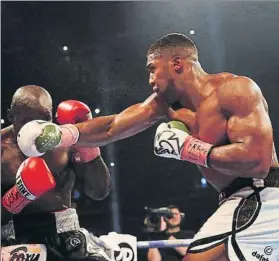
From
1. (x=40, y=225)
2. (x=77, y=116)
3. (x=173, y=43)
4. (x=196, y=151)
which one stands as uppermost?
(x=173, y=43)

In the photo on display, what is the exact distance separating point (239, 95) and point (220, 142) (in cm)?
16

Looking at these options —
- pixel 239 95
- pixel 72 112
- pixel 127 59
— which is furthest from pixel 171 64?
pixel 72 112

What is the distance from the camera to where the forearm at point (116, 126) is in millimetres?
1880

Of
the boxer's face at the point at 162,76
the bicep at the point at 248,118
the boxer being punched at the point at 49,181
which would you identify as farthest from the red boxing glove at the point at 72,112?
the bicep at the point at 248,118

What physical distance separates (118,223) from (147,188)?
0.50 feet

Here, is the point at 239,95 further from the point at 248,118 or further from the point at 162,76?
the point at 162,76

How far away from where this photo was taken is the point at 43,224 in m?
1.89

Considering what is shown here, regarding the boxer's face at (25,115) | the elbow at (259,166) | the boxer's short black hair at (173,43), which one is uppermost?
the boxer's short black hair at (173,43)

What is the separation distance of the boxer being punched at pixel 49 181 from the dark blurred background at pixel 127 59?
35mm

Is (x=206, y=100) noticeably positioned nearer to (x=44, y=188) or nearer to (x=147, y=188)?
(x=147, y=188)

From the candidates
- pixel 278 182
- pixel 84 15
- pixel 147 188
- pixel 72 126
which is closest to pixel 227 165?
pixel 278 182

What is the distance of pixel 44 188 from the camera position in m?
1.80

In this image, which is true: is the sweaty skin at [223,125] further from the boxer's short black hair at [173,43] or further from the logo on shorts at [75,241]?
the logo on shorts at [75,241]

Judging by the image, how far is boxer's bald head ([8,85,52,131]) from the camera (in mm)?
1908
